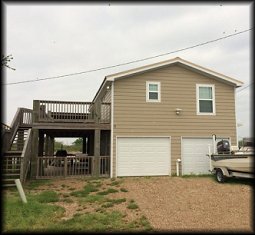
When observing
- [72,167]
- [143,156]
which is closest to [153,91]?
[143,156]

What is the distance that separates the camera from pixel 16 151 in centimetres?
1248

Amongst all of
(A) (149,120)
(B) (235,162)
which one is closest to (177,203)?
(B) (235,162)

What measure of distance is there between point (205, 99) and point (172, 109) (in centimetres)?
199

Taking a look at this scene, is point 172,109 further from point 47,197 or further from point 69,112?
point 47,197

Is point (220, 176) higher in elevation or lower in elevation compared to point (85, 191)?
higher

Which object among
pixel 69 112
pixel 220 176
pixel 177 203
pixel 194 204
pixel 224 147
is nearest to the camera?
pixel 194 204

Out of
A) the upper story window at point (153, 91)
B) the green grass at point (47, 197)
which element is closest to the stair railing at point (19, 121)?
the green grass at point (47, 197)

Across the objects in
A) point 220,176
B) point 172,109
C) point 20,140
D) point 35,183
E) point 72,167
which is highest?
point 172,109

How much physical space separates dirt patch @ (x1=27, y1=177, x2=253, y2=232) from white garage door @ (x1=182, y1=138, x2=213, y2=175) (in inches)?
73.2

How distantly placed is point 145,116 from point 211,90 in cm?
395

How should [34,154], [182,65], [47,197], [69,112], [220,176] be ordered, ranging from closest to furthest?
[47,197], [220,176], [34,154], [69,112], [182,65]

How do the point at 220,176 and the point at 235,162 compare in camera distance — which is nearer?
the point at 235,162

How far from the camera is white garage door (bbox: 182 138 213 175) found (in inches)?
554

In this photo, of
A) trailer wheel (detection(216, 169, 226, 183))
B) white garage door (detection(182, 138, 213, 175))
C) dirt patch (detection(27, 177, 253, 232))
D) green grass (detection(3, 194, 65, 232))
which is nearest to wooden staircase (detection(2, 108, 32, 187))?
dirt patch (detection(27, 177, 253, 232))
